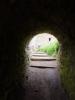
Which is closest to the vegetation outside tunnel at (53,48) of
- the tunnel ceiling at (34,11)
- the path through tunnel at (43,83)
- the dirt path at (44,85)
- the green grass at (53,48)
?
the green grass at (53,48)

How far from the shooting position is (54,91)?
8.10 meters

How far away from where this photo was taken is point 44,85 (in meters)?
8.71

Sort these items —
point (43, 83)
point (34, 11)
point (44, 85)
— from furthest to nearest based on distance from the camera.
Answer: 1. point (43, 83)
2. point (44, 85)
3. point (34, 11)

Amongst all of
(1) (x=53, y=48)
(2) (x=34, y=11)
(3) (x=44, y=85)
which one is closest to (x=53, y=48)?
(1) (x=53, y=48)

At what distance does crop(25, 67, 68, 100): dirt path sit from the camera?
7.67 metres

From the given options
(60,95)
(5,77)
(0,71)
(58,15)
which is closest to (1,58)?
(0,71)

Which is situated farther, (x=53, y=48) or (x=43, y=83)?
(x=53, y=48)

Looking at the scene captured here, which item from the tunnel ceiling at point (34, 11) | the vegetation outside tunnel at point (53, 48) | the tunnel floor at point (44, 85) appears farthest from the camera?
the vegetation outside tunnel at point (53, 48)

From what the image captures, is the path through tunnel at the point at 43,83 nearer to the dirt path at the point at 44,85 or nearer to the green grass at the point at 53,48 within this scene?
the dirt path at the point at 44,85

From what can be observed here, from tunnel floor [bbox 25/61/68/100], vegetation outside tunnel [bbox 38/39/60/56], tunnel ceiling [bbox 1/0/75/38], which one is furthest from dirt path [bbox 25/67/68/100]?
tunnel ceiling [bbox 1/0/75/38]

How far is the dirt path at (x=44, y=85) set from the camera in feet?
25.2

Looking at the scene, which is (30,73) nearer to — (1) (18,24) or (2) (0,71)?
(1) (18,24)

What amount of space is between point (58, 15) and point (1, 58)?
1.98 m

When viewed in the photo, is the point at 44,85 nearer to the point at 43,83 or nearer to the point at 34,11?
the point at 43,83
